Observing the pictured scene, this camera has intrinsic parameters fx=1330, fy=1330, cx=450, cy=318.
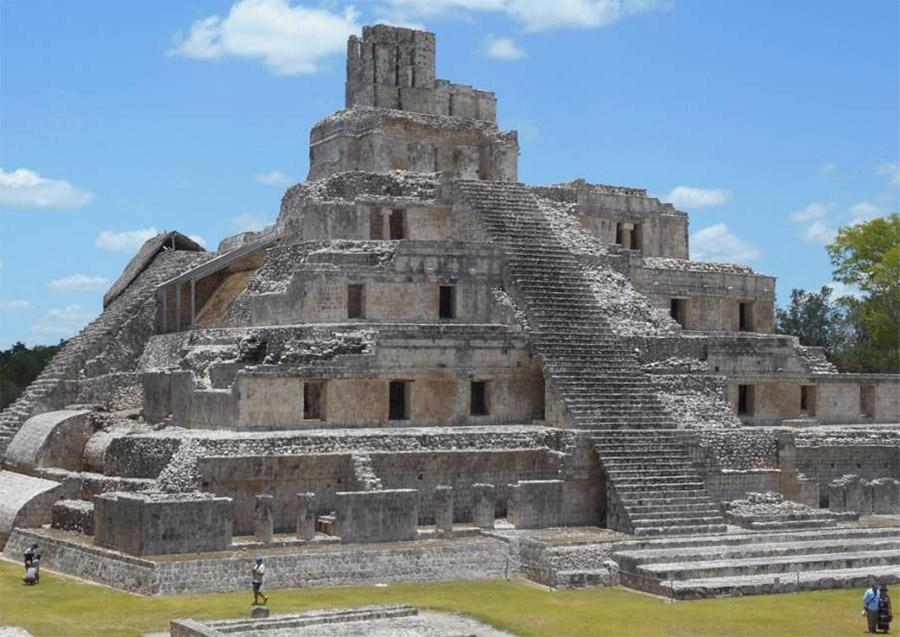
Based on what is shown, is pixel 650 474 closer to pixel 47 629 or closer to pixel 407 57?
pixel 47 629

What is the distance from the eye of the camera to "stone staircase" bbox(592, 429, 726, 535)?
1062 inches

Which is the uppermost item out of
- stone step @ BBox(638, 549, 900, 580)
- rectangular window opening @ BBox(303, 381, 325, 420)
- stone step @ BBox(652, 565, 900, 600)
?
rectangular window opening @ BBox(303, 381, 325, 420)

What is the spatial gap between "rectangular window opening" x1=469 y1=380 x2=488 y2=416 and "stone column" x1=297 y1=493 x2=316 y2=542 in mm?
6428

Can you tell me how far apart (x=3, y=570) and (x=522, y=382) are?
11870mm

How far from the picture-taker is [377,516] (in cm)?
2555

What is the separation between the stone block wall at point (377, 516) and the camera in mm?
25312

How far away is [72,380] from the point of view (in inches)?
1444

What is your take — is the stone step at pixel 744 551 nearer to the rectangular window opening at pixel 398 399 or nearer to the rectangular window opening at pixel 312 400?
the rectangular window opening at pixel 398 399

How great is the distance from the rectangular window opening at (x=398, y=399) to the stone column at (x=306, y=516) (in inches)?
200

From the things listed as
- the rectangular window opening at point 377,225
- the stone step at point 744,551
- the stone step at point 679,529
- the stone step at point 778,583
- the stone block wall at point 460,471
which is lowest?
the stone step at point 778,583

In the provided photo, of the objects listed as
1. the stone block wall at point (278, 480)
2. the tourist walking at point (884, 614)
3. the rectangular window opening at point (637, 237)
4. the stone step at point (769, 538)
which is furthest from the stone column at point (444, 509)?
the rectangular window opening at point (637, 237)

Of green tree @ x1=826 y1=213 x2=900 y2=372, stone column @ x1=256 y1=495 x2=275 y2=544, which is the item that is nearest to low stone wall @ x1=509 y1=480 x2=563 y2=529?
stone column @ x1=256 y1=495 x2=275 y2=544

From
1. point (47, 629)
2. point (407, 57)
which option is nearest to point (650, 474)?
point (47, 629)

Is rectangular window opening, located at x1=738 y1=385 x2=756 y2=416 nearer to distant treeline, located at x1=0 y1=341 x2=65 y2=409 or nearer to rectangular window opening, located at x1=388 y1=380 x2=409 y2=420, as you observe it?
rectangular window opening, located at x1=388 y1=380 x2=409 y2=420
